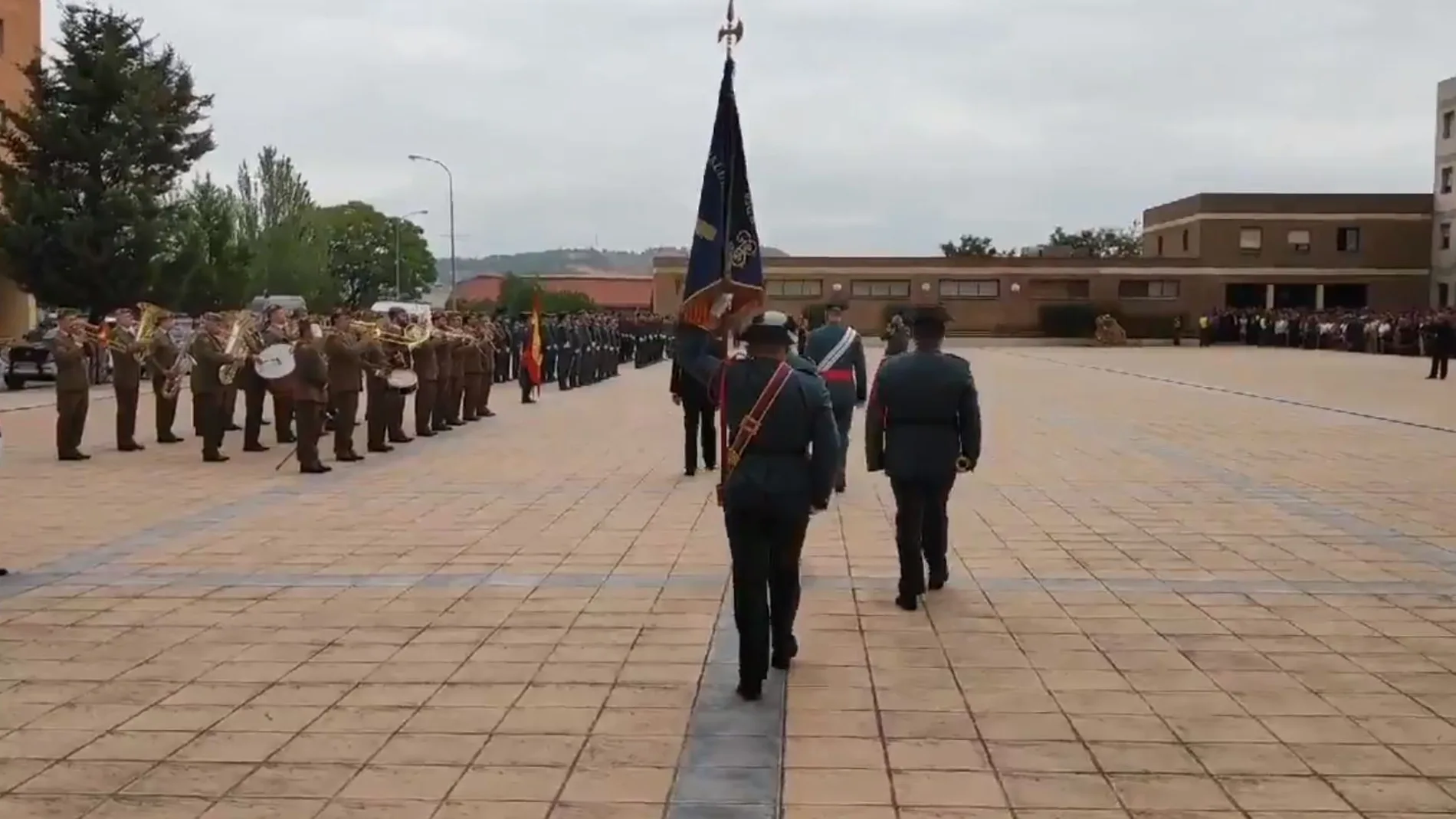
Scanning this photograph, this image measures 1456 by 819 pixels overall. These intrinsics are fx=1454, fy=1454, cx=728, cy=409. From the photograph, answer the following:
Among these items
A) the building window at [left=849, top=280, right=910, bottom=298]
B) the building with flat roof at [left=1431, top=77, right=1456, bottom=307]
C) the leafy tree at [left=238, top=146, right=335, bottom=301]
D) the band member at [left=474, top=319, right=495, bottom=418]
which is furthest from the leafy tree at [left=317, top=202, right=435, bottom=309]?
the band member at [left=474, top=319, right=495, bottom=418]

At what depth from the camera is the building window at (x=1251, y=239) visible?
78562 mm

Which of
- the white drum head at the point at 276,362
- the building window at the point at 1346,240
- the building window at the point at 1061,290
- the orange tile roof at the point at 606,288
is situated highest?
the building window at the point at 1346,240

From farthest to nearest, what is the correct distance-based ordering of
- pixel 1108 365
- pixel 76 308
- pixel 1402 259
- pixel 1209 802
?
pixel 1402 259 → pixel 1108 365 → pixel 76 308 → pixel 1209 802

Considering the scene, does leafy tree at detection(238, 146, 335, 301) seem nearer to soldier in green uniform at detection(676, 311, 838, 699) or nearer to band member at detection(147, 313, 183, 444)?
band member at detection(147, 313, 183, 444)

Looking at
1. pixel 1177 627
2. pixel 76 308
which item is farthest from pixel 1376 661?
pixel 76 308

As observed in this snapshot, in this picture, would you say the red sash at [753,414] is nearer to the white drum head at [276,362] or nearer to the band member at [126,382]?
the white drum head at [276,362]

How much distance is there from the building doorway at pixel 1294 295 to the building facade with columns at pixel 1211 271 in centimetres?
7

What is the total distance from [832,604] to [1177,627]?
189 cm

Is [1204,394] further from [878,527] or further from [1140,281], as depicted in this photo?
[1140,281]

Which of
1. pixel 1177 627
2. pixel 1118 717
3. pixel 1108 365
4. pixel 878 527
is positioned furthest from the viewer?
pixel 1108 365

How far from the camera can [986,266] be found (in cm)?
7812

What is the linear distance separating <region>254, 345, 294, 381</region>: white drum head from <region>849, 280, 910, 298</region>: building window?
2455 inches

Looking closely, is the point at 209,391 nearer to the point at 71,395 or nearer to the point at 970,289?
the point at 71,395

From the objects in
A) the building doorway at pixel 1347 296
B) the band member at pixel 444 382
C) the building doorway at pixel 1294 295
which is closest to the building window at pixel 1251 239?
the building doorway at pixel 1294 295
